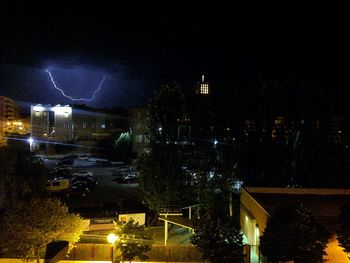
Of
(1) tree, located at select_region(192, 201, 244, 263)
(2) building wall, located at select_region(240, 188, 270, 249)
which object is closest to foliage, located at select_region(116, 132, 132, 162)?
(2) building wall, located at select_region(240, 188, 270, 249)

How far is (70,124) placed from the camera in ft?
210

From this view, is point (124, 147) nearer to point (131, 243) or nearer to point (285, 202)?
point (285, 202)

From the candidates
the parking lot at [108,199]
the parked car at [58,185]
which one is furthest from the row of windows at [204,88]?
the parked car at [58,185]

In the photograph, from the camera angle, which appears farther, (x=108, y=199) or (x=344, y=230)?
(x=108, y=199)

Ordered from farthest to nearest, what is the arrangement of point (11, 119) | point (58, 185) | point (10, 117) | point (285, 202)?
point (10, 117), point (11, 119), point (58, 185), point (285, 202)

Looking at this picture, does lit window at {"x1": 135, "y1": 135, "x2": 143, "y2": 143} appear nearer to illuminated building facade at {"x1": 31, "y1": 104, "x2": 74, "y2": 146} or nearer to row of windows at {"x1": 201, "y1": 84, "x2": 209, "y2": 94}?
row of windows at {"x1": 201, "y1": 84, "x2": 209, "y2": 94}

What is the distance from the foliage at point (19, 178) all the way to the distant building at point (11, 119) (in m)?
48.5

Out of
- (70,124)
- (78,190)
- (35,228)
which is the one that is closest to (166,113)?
(78,190)

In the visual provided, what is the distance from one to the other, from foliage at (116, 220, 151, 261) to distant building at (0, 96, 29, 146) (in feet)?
192

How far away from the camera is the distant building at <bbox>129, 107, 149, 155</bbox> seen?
158ft

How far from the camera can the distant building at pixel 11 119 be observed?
71.9 m

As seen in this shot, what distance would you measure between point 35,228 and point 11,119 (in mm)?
69007

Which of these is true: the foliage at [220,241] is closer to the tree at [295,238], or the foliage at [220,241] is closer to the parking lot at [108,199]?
the tree at [295,238]

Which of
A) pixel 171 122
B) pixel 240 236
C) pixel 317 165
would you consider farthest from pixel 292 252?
pixel 317 165
